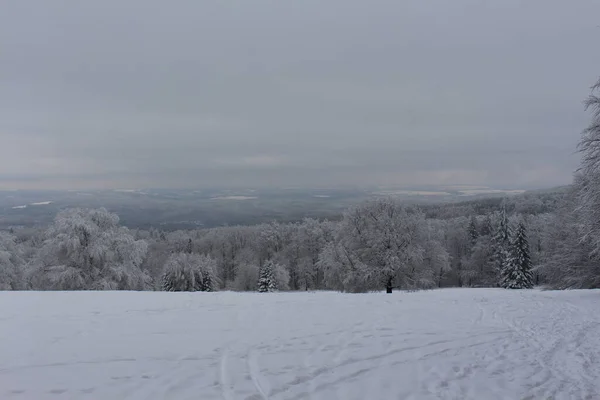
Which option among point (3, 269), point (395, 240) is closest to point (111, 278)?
point (3, 269)

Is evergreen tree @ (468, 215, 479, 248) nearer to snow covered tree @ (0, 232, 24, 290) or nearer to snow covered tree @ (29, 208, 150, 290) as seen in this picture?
snow covered tree @ (29, 208, 150, 290)

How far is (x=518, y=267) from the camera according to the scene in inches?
1555

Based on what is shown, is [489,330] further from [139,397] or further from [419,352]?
[139,397]

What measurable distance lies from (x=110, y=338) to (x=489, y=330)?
27.8 feet

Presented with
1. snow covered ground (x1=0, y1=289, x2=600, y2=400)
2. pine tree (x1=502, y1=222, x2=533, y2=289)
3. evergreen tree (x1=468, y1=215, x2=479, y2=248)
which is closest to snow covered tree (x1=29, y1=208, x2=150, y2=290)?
snow covered ground (x1=0, y1=289, x2=600, y2=400)

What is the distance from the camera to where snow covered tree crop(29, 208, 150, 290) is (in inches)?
927

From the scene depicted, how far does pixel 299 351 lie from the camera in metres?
6.88

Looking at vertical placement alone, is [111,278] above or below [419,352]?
below

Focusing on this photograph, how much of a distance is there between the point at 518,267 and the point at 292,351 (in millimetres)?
40450

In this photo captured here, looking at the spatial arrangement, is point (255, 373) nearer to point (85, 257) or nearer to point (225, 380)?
point (225, 380)

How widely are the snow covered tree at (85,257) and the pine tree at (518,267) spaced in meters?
36.3

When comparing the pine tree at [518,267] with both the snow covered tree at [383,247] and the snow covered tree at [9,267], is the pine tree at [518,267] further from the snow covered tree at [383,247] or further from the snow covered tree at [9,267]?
the snow covered tree at [9,267]

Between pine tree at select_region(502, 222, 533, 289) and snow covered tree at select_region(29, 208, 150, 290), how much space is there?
3633 cm

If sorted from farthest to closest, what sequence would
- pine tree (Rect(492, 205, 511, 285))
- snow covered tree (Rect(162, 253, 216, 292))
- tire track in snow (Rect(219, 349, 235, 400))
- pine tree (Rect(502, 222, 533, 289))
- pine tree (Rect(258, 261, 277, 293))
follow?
pine tree (Rect(258, 261, 277, 293)), pine tree (Rect(492, 205, 511, 285)), snow covered tree (Rect(162, 253, 216, 292)), pine tree (Rect(502, 222, 533, 289)), tire track in snow (Rect(219, 349, 235, 400))
